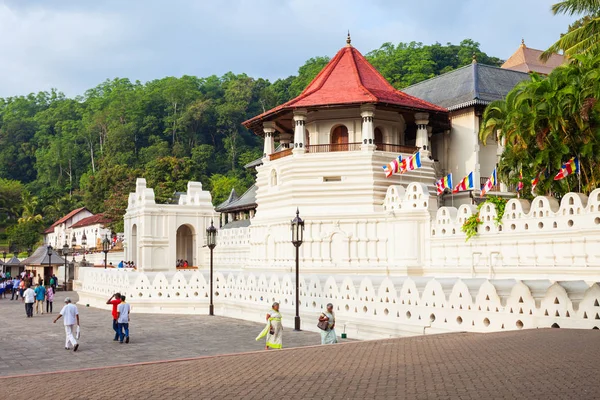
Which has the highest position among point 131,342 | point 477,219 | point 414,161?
point 414,161

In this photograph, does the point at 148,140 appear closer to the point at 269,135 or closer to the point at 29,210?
the point at 29,210

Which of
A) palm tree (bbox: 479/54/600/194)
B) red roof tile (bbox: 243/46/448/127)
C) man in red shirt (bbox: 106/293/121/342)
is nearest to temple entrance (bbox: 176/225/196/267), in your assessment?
red roof tile (bbox: 243/46/448/127)

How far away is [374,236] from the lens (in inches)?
1158

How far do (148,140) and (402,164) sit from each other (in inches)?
2930

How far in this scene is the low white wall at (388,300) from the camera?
1294cm

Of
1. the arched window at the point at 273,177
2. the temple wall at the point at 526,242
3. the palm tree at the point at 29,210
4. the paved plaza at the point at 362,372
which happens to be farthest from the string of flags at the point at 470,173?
the palm tree at the point at 29,210

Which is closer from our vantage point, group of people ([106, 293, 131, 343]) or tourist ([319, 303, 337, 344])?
tourist ([319, 303, 337, 344])

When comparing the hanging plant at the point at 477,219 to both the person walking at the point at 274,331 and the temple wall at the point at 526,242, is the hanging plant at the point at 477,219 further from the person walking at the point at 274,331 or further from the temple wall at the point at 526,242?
the person walking at the point at 274,331

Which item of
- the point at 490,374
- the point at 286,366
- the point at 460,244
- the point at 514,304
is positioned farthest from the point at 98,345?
the point at 460,244

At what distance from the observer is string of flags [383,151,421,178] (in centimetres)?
2836

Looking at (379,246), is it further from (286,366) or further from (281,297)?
(286,366)

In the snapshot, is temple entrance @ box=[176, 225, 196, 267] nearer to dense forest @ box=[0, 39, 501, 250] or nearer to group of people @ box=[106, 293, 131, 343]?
dense forest @ box=[0, 39, 501, 250]

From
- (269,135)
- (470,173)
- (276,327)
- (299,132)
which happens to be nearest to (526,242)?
(470,173)

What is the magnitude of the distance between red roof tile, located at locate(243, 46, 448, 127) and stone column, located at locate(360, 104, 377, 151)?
56cm
